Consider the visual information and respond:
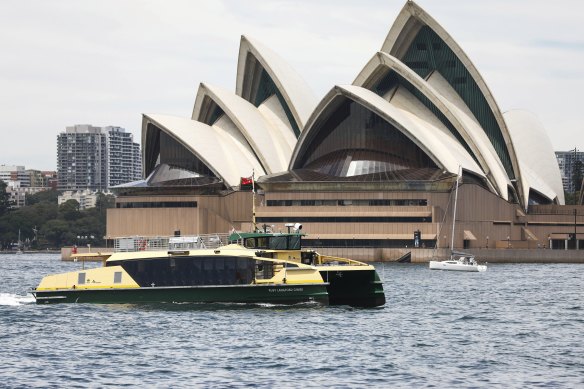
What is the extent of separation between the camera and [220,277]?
46156 mm

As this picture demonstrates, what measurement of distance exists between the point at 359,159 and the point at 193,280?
230 feet

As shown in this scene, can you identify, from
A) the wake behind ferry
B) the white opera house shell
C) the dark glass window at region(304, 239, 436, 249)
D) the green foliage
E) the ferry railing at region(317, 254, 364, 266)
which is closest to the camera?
the wake behind ferry

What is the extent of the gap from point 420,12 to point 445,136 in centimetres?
1234

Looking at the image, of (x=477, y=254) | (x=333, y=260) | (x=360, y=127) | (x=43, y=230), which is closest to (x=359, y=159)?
(x=360, y=127)

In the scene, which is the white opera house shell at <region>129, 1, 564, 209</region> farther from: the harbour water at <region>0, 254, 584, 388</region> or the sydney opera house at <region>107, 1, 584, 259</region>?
the harbour water at <region>0, 254, 584, 388</region>

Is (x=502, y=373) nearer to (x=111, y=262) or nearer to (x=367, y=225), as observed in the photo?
(x=111, y=262)

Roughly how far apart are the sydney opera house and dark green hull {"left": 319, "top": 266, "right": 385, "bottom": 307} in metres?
56.9

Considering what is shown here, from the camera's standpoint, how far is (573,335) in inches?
1603

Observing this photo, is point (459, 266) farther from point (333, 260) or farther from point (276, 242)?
point (276, 242)

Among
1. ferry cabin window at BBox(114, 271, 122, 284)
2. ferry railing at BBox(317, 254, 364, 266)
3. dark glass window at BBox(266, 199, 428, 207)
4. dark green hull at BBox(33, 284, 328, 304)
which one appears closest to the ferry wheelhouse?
ferry railing at BBox(317, 254, 364, 266)

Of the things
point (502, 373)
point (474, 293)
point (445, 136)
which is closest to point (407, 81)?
point (445, 136)

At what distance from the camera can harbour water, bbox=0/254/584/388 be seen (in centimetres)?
3105

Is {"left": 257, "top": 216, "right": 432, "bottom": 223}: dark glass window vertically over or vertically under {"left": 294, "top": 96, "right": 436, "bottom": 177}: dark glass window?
under

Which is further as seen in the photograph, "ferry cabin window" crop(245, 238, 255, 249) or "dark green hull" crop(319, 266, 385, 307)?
"ferry cabin window" crop(245, 238, 255, 249)
